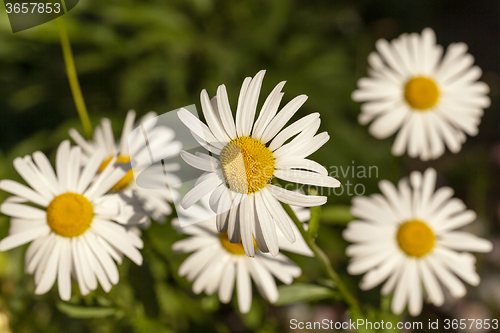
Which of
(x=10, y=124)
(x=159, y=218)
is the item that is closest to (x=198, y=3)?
(x=10, y=124)

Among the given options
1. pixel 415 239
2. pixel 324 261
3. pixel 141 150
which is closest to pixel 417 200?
pixel 415 239

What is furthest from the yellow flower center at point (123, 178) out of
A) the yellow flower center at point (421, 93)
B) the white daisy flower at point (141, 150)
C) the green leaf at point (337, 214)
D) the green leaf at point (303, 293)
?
the yellow flower center at point (421, 93)

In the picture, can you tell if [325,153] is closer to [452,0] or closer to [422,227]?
[422,227]

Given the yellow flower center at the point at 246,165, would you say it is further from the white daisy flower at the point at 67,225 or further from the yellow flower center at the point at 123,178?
the yellow flower center at the point at 123,178

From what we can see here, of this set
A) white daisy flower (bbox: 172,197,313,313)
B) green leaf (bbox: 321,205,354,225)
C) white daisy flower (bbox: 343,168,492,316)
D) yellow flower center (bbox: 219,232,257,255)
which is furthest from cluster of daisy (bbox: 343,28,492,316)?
yellow flower center (bbox: 219,232,257,255)

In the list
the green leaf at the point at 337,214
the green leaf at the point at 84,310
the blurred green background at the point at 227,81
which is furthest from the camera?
the blurred green background at the point at 227,81

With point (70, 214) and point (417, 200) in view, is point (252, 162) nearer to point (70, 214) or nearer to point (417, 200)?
point (70, 214)

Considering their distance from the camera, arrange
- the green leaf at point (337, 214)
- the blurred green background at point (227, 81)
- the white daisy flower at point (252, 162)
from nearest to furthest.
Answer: the white daisy flower at point (252, 162) → the green leaf at point (337, 214) → the blurred green background at point (227, 81)
